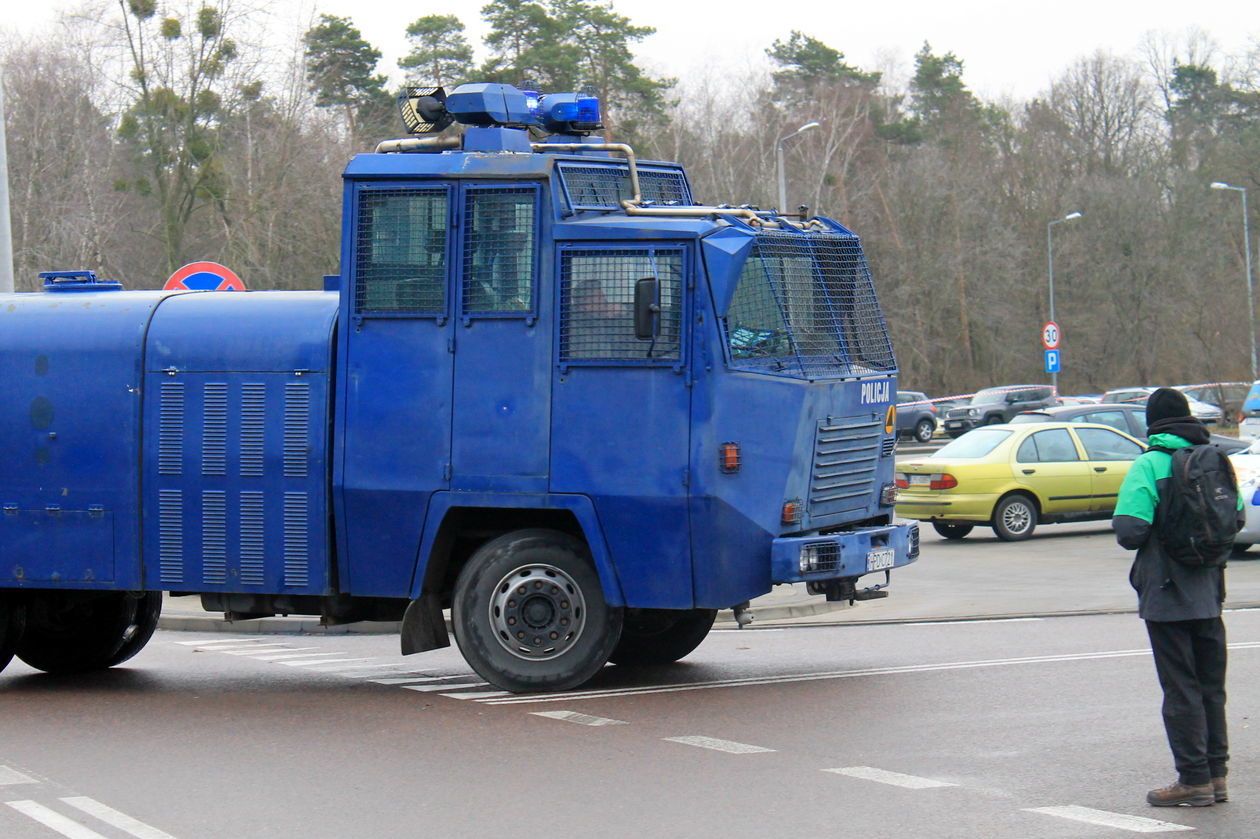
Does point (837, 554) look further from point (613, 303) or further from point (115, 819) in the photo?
point (115, 819)

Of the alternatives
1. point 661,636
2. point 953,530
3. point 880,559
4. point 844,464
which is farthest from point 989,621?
point 953,530

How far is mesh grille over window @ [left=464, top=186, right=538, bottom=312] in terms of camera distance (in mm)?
9727

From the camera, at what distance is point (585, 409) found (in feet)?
31.4

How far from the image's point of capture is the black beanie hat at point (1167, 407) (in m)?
6.96

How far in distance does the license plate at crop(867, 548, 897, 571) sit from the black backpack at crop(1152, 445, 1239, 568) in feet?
10.9

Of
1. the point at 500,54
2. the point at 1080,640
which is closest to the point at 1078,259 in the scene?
the point at 500,54

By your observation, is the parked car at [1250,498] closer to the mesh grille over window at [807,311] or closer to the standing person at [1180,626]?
the mesh grille over window at [807,311]

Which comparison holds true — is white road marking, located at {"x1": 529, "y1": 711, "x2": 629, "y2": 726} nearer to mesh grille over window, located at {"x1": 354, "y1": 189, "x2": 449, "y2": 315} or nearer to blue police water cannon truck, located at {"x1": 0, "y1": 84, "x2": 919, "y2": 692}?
blue police water cannon truck, located at {"x1": 0, "y1": 84, "x2": 919, "y2": 692}

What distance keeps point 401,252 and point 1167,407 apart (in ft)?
15.8

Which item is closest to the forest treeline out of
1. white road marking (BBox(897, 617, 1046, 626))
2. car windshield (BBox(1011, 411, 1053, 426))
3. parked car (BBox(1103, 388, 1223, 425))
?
parked car (BBox(1103, 388, 1223, 425))

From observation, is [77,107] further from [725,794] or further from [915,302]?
[725,794]

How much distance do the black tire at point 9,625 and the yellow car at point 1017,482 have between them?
41.2 feet

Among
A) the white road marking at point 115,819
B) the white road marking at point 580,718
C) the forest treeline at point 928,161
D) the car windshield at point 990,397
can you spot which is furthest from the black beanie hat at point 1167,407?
the car windshield at point 990,397

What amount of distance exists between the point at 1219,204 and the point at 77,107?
1807 inches
